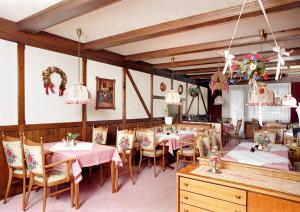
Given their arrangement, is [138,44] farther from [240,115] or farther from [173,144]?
[240,115]

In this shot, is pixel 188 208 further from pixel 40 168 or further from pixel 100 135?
pixel 100 135

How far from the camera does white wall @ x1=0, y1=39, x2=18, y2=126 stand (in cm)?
335

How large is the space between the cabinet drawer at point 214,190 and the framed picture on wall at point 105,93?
333cm

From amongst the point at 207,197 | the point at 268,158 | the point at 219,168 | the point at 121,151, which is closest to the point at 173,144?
the point at 121,151

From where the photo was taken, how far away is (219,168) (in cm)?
223

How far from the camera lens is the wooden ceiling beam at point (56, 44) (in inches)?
134

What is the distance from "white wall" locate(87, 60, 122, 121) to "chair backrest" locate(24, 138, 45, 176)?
201cm

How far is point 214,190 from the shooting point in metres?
1.87

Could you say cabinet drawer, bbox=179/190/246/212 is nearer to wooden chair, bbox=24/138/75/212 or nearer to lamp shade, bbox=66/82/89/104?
wooden chair, bbox=24/138/75/212

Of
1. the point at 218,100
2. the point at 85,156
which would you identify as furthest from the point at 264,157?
the point at 218,100

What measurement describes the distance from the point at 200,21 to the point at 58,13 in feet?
6.06

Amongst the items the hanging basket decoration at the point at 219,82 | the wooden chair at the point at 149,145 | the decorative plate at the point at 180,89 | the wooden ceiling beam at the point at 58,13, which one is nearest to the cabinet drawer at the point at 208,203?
the wooden ceiling beam at the point at 58,13

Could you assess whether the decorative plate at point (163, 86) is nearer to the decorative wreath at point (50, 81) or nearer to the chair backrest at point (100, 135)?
the chair backrest at point (100, 135)

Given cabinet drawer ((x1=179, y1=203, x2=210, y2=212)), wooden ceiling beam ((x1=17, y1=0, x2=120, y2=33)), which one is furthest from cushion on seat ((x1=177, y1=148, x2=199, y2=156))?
wooden ceiling beam ((x1=17, y1=0, x2=120, y2=33))
